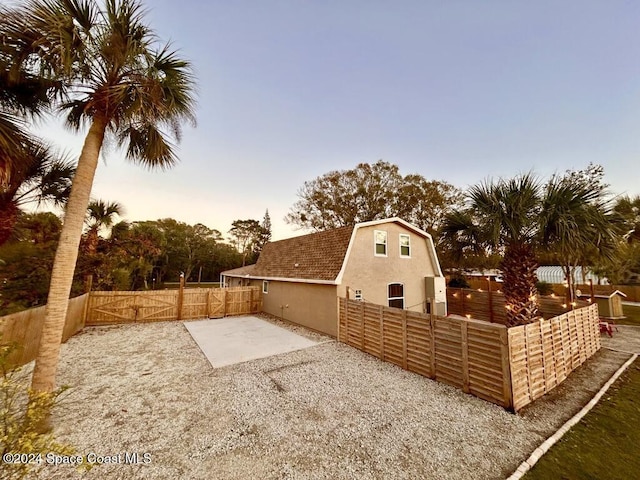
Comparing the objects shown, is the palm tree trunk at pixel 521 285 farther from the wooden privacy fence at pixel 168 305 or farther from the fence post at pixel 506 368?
the wooden privacy fence at pixel 168 305

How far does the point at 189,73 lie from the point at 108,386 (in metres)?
7.14

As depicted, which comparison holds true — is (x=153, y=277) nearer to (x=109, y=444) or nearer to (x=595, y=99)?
(x=109, y=444)

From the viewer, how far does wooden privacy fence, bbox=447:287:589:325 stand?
11.2 meters

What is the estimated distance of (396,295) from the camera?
1174cm

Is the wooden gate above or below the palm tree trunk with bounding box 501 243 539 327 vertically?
below

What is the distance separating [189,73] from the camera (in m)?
4.80

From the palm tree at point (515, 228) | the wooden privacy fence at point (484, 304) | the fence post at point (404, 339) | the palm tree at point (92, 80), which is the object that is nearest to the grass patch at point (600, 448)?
the palm tree at point (515, 228)

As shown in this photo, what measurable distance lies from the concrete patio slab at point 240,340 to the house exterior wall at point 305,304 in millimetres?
982

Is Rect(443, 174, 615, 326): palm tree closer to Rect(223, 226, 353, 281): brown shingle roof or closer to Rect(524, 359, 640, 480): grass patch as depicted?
Rect(524, 359, 640, 480): grass patch

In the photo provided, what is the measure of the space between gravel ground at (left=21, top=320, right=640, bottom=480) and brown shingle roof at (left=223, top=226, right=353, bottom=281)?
164 inches

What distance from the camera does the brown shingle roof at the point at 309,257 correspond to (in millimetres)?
10430

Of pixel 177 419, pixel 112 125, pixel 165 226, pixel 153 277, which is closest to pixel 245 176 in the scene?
pixel 112 125

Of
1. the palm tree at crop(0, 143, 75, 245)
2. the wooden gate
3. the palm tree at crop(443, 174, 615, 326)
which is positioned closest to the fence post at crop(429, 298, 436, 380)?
the palm tree at crop(443, 174, 615, 326)

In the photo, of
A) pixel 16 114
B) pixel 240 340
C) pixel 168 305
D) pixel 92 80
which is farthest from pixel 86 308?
pixel 92 80
